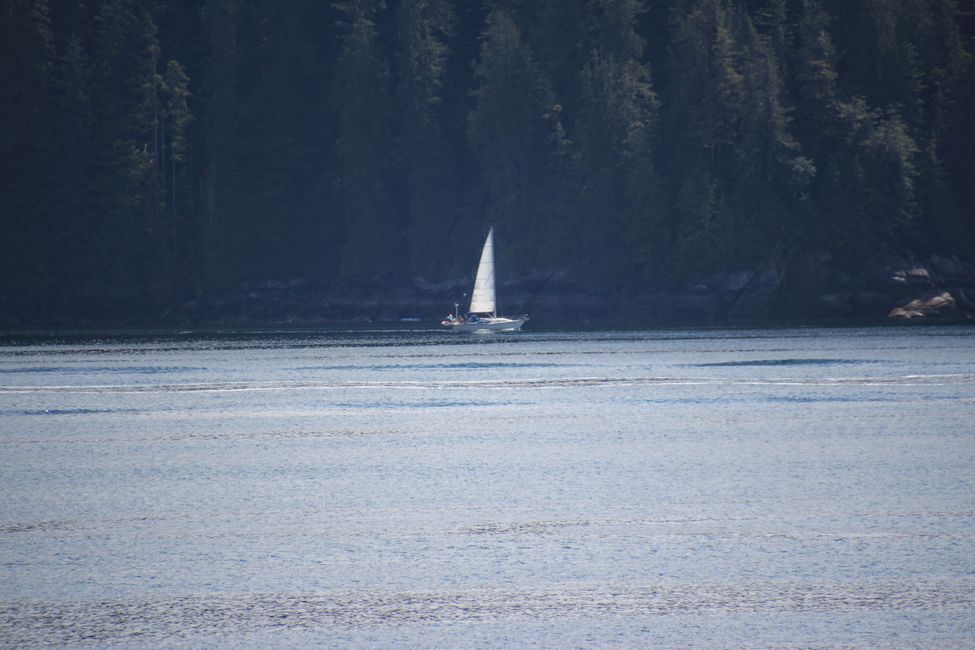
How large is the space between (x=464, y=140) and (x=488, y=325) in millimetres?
36095

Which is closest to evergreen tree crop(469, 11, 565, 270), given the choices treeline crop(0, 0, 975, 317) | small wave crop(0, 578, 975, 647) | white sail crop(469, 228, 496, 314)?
treeline crop(0, 0, 975, 317)

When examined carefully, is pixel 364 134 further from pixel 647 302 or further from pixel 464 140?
pixel 647 302

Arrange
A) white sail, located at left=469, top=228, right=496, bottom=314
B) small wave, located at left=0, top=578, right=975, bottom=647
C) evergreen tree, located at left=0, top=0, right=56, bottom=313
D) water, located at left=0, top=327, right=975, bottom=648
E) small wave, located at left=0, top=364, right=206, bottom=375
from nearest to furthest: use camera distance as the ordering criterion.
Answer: small wave, located at left=0, top=578, right=975, bottom=647 → water, located at left=0, top=327, right=975, bottom=648 → small wave, located at left=0, top=364, right=206, bottom=375 → white sail, located at left=469, top=228, right=496, bottom=314 → evergreen tree, located at left=0, top=0, right=56, bottom=313

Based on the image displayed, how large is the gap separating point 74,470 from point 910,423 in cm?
2228

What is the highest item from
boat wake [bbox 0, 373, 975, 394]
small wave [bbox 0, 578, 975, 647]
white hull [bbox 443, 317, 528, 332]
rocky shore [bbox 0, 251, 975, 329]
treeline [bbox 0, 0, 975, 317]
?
treeline [bbox 0, 0, 975, 317]

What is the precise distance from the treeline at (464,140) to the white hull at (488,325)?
13.9m

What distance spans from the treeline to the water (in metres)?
62.2

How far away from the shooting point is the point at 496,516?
23.5 metres

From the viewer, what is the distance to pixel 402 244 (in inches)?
5251

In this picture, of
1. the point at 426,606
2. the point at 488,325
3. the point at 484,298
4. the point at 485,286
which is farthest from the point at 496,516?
the point at 485,286

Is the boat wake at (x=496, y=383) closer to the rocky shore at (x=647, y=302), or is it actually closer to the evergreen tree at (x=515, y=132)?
the rocky shore at (x=647, y=302)

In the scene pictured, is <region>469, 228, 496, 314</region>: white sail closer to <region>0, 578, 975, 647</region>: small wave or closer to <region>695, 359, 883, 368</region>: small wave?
<region>695, 359, 883, 368</region>: small wave

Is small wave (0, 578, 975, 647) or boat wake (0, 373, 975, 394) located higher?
boat wake (0, 373, 975, 394)

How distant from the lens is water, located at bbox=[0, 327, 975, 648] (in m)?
16.5
